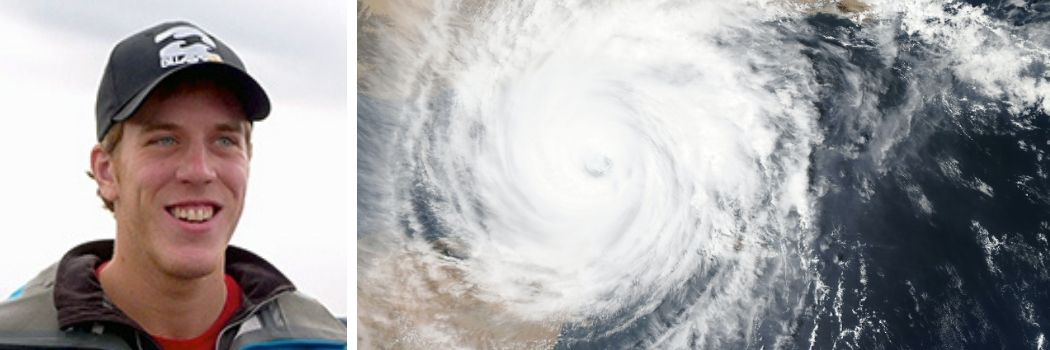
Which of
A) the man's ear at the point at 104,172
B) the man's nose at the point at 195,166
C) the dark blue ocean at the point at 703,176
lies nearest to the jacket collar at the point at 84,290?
the man's ear at the point at 104,172

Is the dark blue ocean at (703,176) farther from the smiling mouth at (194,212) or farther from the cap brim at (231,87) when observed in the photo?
the smiling mouth at (194,212)

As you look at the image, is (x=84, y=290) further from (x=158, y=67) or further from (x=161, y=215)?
(x=158, y=67)

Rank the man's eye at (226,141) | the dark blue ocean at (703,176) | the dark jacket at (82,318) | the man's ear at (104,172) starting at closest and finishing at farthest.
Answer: the dark jacket at (82,318) → the man's ear at (104,172) → the man's eye at (226,141) → the dark blue ocean at (703,176)

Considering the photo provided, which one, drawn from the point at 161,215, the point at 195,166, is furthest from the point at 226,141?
the point at 161,215

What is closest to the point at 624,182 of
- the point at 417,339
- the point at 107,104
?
the point at 417,339

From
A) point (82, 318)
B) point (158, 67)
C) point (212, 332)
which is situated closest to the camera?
point (82, 318)

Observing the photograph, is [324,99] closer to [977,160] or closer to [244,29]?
[244,29]
